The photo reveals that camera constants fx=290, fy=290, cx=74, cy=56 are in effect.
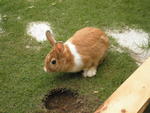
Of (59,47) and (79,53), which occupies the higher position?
(59,47)

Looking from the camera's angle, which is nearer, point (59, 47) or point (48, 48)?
point (59, 47)

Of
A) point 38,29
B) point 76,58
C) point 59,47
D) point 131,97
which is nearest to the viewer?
point 131,97

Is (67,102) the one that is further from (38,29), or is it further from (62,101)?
(38,29)

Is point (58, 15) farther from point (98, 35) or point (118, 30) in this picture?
point (98, 35)

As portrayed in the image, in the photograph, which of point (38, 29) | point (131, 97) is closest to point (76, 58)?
point (131, 97)

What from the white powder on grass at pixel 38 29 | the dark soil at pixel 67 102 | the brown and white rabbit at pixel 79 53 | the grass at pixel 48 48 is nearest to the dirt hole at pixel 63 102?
the dark soil at pixel 67 102

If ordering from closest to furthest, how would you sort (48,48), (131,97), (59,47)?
1. (131,97)
2. (59,47)
3. (48,48)
